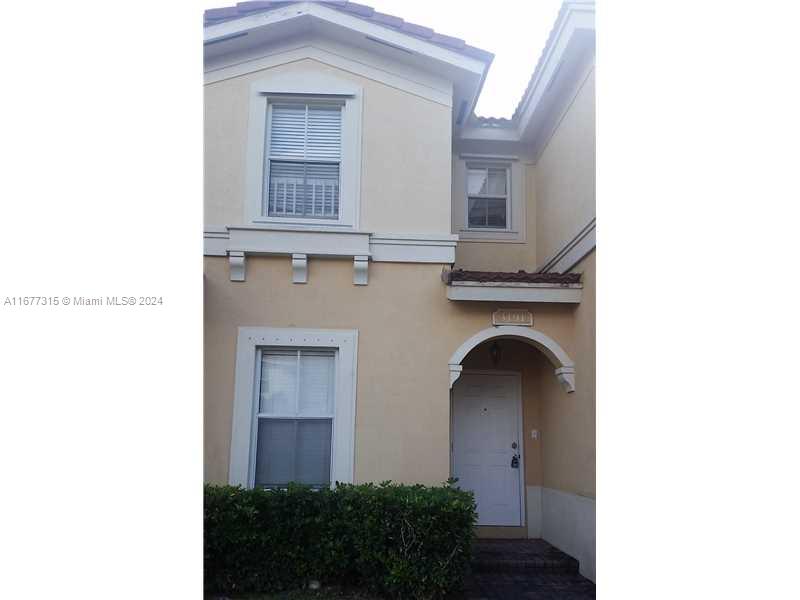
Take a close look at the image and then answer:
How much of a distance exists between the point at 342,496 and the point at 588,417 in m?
2.50

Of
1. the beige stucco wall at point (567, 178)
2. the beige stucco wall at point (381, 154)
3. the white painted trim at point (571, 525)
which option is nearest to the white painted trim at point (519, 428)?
the white painted trim at point (571, 525)

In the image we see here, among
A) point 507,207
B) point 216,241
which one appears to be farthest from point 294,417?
point 507,207

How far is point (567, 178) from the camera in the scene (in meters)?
7.57

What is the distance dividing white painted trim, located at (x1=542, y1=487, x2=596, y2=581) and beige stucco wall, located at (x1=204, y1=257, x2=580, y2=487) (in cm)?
31

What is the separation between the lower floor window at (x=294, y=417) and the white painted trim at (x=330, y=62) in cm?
289

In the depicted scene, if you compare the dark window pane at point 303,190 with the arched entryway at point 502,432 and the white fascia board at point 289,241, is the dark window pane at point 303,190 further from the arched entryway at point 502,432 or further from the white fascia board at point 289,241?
the arched entryway at point 502,432

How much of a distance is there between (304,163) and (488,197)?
118 inches

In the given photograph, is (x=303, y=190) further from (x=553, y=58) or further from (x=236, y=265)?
(x=553, y=58)

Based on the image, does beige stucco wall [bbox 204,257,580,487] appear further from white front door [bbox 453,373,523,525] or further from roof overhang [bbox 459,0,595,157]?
roof overhang [bbox 459,0,595,157]

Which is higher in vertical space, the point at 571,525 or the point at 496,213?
the point at 496,213

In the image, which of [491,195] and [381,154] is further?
[491,195]

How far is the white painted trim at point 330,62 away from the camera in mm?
6953

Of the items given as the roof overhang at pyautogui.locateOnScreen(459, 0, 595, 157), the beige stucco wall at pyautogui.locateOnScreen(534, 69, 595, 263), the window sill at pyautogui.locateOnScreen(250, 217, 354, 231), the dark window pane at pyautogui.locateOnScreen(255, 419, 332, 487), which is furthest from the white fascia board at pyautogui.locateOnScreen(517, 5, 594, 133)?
the dark window pane at pyautogui.locateOnScreen(255, 419, 332, 487)
